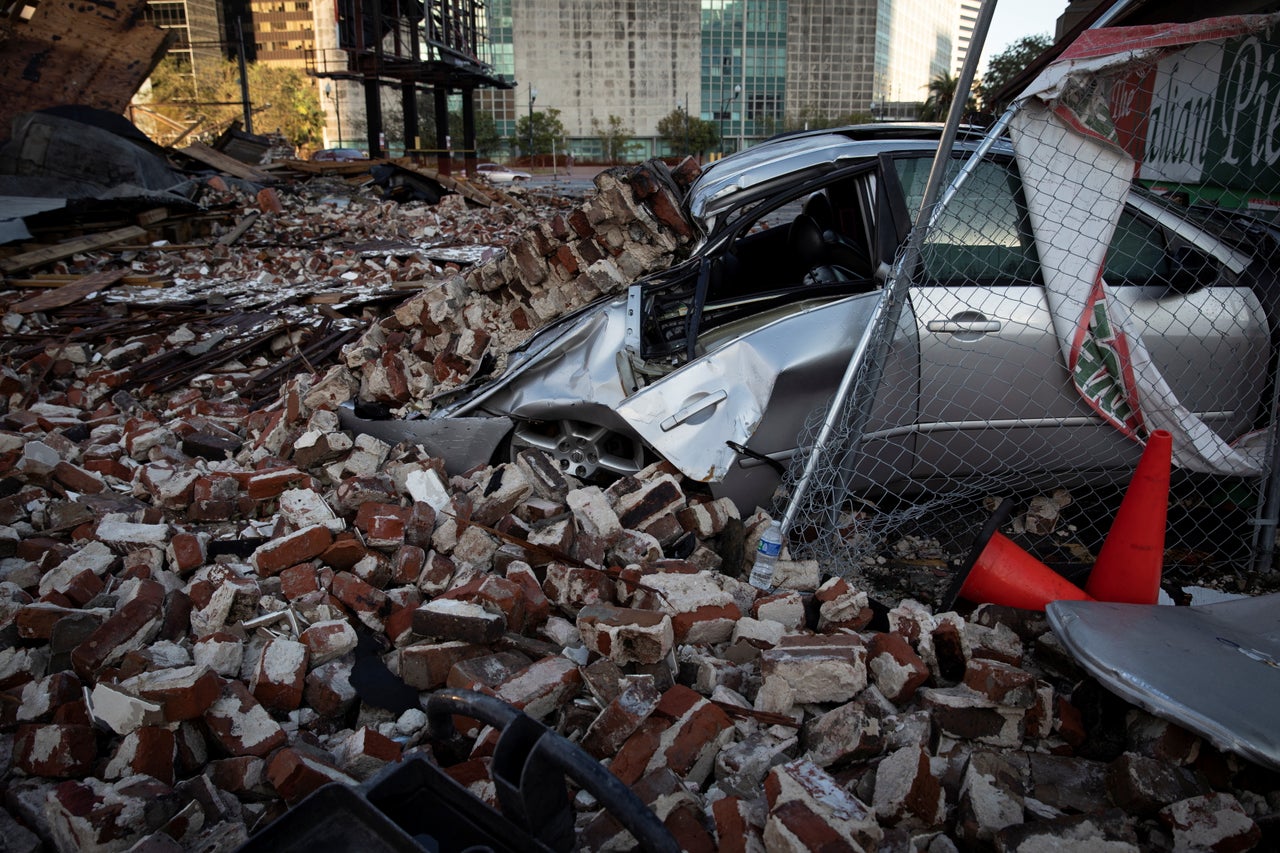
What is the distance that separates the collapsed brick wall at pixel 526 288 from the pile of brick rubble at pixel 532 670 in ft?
0.14

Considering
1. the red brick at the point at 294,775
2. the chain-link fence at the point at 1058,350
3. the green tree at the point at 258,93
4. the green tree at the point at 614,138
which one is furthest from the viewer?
the green tree at the point at 614,138

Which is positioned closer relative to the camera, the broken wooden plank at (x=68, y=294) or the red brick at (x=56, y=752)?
the red brick at (x=56, y=752)

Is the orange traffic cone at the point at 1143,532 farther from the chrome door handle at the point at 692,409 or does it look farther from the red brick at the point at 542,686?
the red brick at the point at 542,686

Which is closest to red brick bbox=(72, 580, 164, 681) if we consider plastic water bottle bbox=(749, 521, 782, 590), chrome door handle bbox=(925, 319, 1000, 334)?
plastic water bottle bbox=(749, 521, 782, 590)

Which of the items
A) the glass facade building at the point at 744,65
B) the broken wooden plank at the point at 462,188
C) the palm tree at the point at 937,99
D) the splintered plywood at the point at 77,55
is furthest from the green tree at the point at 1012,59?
the glass facade building at the point at 744,65

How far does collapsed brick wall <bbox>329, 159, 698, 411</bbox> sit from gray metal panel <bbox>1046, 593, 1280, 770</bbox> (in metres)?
2.36

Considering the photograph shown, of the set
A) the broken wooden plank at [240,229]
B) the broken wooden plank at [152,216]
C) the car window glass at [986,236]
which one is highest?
the car window glass at [986,236]

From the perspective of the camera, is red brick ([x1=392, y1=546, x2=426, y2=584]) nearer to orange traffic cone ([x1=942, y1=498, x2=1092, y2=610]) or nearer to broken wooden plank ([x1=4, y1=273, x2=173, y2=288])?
orange traffic cone ([x1=942, y1=498, x2=1092, y2=610])

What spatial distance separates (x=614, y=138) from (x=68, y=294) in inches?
2412

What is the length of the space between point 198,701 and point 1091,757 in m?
2.57

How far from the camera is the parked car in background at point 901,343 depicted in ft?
10.6

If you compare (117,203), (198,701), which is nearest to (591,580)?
(198,701)

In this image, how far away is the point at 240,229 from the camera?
12.4m

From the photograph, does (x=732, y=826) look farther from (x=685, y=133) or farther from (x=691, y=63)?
(x=691, y=63)
